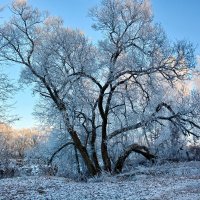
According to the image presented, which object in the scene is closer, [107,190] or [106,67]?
[107,190]

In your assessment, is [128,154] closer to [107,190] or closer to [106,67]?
[106,67]

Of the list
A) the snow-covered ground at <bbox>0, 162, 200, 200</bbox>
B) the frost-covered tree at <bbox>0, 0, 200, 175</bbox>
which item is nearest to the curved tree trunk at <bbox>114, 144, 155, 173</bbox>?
the frost-covered tree at <bbox>0, 0, 200, 175</bbox>

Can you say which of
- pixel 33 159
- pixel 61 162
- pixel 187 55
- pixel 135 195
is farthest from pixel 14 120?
pixel 33 159

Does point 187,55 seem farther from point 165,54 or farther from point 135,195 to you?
point 135,195

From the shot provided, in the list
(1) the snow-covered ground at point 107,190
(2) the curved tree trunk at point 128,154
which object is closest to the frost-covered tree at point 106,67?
(2) the curved tree trunk at point 128,154

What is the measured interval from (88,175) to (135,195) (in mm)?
11206

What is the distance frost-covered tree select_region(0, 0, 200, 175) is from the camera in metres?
21.9

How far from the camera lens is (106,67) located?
74.5 feet

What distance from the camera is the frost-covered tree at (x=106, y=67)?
21922 millimetres

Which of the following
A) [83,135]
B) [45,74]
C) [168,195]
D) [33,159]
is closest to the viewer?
[168,195]

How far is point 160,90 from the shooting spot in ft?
76.3

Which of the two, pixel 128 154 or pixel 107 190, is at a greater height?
pixel 128 154

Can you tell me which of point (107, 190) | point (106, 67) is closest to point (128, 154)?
point (106, 67)

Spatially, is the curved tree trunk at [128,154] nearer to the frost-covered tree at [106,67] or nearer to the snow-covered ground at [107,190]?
the frost-covered tree at [106,67]
